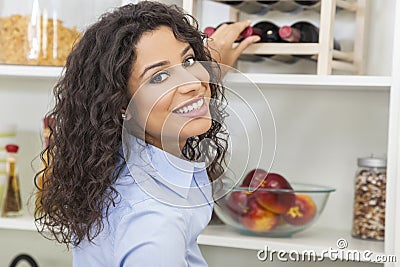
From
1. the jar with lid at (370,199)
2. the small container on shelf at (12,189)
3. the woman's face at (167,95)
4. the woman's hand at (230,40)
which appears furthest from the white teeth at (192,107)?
the small container on shelf at (12,189)

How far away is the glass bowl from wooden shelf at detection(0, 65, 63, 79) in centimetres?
46

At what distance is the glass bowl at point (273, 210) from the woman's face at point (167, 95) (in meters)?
0.59

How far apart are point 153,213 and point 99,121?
0.16m

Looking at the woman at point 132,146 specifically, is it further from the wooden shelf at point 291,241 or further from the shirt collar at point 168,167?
the wooden shelf at point 291,241

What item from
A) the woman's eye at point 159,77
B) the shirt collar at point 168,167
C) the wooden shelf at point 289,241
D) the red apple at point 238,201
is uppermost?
the woman's eye at point 159,77

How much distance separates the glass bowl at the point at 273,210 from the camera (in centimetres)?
148

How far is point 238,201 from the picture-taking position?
58.9 inches

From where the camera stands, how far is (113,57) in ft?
3.05

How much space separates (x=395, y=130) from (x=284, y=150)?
39 cm

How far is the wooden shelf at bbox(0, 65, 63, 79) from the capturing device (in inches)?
62.9

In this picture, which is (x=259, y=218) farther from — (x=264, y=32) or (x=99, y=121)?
(x=99, y=121)

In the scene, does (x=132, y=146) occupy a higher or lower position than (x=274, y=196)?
higher

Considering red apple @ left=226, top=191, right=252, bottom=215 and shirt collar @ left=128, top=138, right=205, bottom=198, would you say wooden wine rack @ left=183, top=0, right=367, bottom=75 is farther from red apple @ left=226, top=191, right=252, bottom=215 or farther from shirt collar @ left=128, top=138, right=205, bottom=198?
shirt collar @ left=128, top=138, right=205, bottom=198

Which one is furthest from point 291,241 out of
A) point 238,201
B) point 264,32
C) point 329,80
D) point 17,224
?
point 17,224
